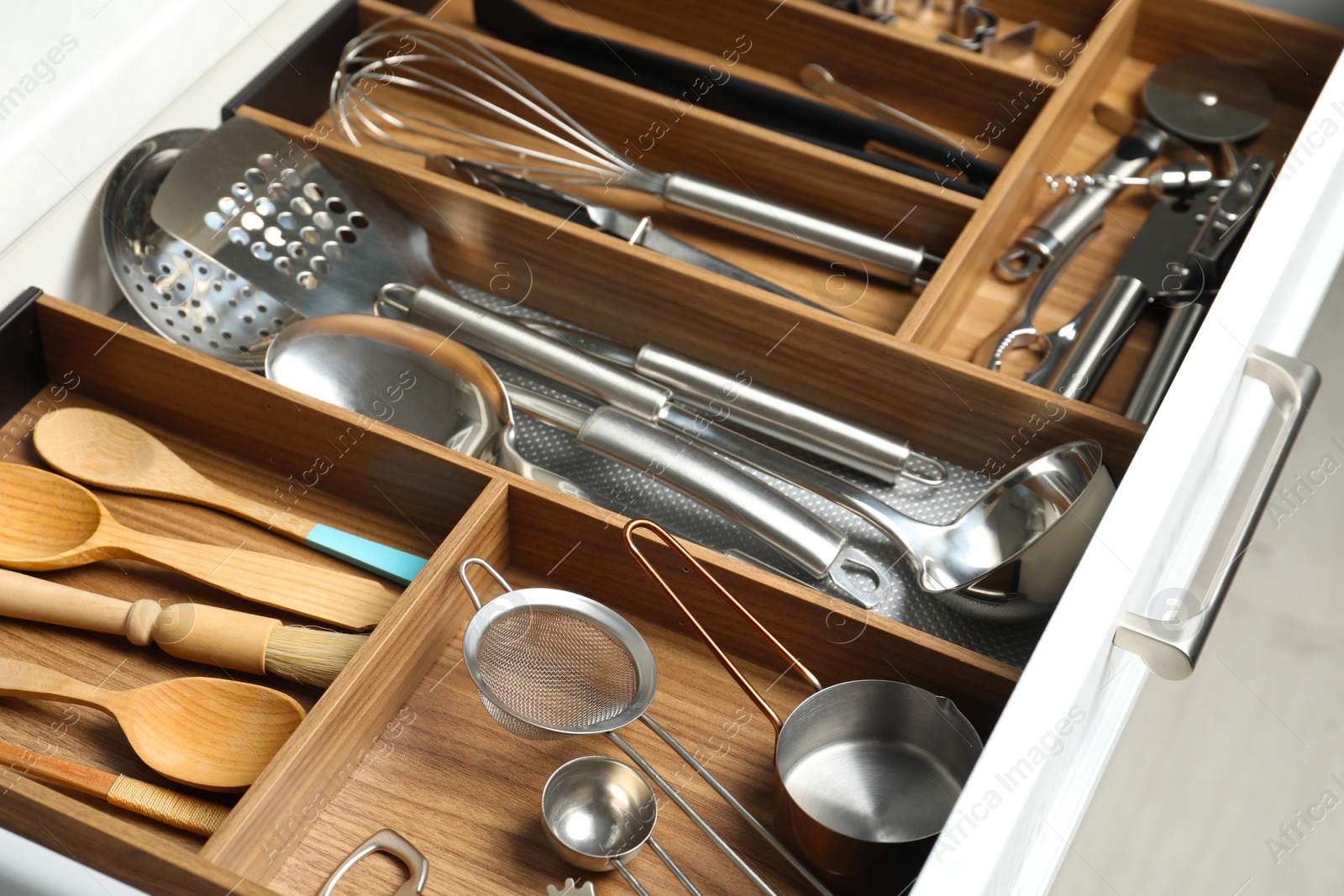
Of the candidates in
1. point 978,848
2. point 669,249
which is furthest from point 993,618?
point 669,249

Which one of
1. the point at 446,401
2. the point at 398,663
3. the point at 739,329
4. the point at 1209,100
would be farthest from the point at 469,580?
the point at 1209,100

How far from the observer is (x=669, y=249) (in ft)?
2.94

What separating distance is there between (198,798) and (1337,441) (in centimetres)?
110

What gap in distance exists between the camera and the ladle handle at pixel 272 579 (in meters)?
0.68

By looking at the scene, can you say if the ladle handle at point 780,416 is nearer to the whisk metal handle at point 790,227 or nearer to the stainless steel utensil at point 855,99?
the whisk metal handle at point 790,227

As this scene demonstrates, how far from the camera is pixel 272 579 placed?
2.26ft

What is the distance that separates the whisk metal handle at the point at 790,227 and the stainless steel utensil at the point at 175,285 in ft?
1.09

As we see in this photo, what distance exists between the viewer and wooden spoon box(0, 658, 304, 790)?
60cm

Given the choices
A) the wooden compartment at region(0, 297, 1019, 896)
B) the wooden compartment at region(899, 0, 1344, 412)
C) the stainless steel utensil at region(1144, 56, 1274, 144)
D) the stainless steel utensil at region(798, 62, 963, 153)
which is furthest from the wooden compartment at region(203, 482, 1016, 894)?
the stainless steel utensil at region(1144, 56, 1274, 144)

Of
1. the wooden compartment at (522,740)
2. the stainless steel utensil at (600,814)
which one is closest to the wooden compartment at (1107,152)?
the wooden compartment at (522,740)

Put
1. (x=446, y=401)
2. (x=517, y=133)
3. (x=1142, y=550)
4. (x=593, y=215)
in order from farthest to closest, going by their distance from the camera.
→ (x=517, y=133), (x=593, y=215), (x=446, y=401), (x=1142, y=550)

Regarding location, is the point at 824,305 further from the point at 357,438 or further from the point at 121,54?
the point at 121,54

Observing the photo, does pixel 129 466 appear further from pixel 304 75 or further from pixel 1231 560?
pixel 1231 560

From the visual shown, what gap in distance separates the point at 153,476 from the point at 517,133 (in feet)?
1.48
